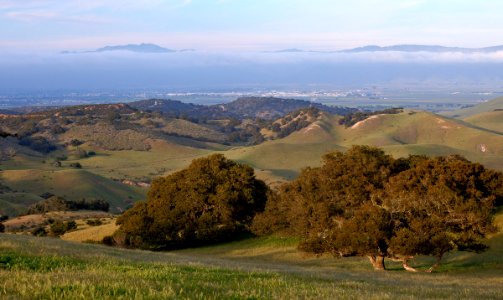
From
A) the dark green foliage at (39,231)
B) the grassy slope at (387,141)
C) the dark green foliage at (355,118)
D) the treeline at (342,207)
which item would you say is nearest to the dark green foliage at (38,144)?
the grassy slope at (387,141)

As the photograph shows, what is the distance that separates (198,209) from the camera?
43.2 meters

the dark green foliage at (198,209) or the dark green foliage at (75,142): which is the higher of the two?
the dark green foliage at (198,209)

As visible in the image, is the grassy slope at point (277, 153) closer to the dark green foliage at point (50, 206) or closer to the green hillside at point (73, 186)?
the green hillside at point (73, 186)

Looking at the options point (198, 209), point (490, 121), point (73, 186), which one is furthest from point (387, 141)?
point (198, 209)

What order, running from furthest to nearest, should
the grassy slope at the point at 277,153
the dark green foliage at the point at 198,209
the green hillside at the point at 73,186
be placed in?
the grassy slope at the point at 277,153 → the green hillside at the point at 73,186 → the dark green foliage at the point at 198,209

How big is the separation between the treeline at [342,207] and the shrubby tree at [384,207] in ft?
0.16

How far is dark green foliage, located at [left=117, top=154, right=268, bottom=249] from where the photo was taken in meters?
41.2

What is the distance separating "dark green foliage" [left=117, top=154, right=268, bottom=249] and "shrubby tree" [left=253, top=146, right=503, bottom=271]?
2.89 m

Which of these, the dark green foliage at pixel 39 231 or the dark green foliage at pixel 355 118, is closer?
the dark green foliage at pixel 39 231

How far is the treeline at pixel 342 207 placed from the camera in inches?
1042

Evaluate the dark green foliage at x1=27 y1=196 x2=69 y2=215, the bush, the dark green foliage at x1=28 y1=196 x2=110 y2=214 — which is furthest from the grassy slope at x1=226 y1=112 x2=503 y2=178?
the dark green foliage at x1=27 y1=196 x2=69 y2=215

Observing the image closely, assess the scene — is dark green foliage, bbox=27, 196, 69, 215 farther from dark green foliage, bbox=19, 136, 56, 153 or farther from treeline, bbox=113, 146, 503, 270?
dark green foliage, bbox=19, 136, 56, 153

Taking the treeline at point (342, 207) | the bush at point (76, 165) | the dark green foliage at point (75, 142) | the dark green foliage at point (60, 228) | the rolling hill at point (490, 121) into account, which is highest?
the treeline at point (342, 207)

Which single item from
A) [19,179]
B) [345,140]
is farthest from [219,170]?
[345,140]
